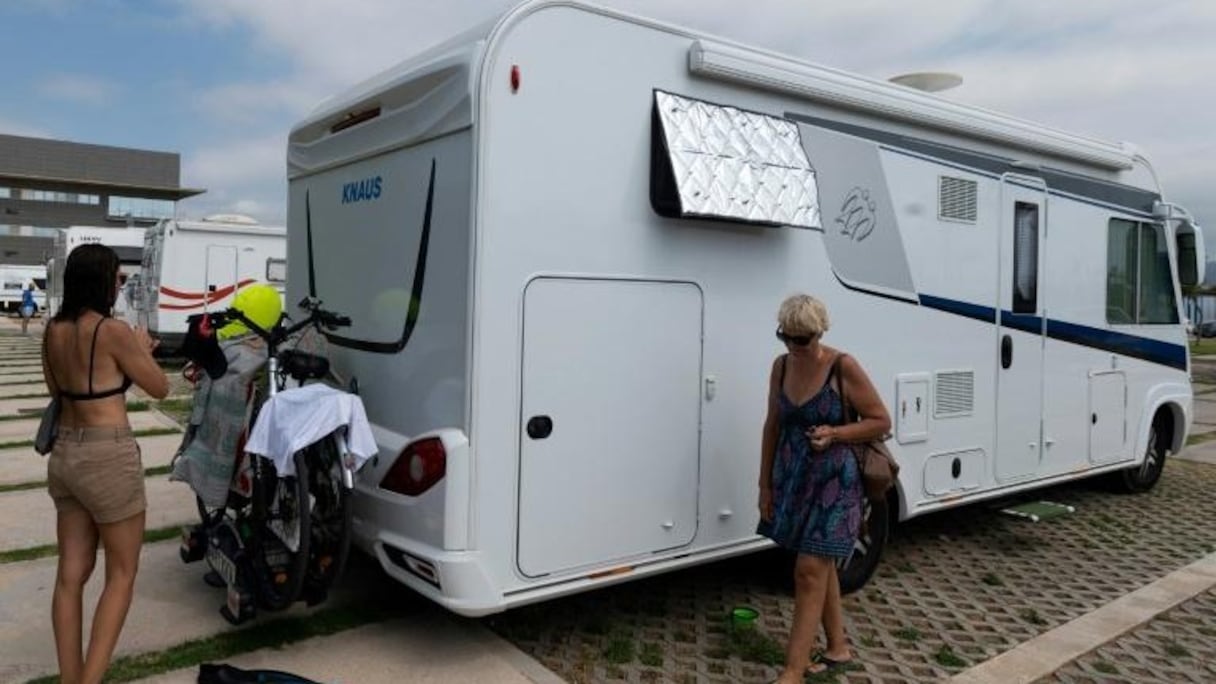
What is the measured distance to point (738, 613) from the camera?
4098 millimetres

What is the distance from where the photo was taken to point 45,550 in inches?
202

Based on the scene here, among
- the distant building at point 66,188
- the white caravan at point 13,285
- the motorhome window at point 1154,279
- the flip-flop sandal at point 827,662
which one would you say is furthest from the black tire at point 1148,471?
the distant building at point 66,188

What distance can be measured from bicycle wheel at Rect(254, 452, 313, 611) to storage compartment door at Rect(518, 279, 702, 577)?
87 cm

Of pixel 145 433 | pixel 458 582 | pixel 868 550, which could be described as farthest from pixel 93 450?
pixel 145 433

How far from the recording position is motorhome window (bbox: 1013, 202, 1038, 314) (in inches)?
214

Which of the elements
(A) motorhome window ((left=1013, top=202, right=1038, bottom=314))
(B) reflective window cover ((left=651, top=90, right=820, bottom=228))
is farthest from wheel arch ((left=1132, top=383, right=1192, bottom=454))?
(B) reflective window cover ((left=651, top=90, right=820, bottom=228))

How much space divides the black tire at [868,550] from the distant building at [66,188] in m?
63.7

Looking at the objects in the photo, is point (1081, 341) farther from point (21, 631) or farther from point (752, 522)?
point (21, 631)

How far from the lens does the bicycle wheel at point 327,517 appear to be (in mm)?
3684

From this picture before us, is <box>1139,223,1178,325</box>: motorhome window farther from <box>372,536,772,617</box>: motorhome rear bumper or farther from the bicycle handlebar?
the bicycle handlebar

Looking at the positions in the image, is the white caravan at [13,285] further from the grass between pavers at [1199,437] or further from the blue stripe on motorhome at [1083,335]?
the blue stripe on motorhome at [1083,335]

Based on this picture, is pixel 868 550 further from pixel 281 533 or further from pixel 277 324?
pixel 277 324

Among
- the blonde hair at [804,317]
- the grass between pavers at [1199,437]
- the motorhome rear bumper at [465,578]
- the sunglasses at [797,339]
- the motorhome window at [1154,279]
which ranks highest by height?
the motorhome window at [1154,279]

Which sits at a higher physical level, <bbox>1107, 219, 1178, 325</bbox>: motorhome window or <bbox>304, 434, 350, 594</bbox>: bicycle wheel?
<bbox>1107, 219, 1178, 325</bbox>: motorhome window
